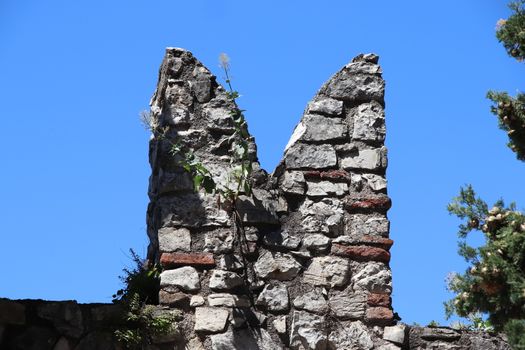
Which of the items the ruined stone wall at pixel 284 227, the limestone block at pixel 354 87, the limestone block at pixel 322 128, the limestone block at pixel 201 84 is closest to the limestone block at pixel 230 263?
the ruined stone wall at pixel 284 227

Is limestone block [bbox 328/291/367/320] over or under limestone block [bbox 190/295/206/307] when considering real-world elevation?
over

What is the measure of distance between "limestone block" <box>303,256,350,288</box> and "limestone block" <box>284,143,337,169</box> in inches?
23.0

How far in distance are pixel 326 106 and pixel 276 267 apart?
3.61ft

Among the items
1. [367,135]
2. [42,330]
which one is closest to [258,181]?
[367,135]

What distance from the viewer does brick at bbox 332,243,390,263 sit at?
5.53 meters

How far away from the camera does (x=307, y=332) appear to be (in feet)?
17.5

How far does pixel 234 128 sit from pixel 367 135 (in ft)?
2.78

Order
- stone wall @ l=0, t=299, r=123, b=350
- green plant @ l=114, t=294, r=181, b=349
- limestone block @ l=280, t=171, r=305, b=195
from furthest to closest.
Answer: limestone block @ l=280, t=171, r=305, b=195
green plant @ l=114, t=294, r=181, b=349
stone wall @ l=0, t=299, r=123, b=350

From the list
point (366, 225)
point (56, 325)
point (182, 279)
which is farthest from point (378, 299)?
point (56, 325)

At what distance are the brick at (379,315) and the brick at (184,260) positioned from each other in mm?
986

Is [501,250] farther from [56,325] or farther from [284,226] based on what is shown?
[56,325]

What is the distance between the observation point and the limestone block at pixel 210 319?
518cm

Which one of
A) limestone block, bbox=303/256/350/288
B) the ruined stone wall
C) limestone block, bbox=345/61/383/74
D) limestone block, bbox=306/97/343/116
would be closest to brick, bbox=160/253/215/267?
the ruined stone wall

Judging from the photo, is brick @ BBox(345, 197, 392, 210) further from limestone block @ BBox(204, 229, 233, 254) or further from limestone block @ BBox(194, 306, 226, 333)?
limestone block @ BBox(194, 306, 226, 333)
